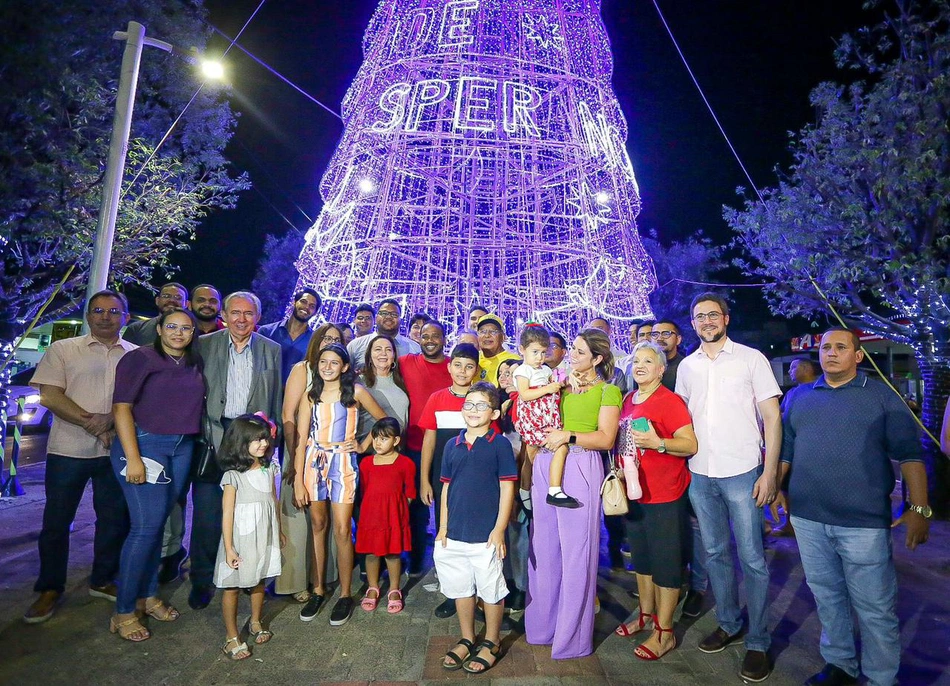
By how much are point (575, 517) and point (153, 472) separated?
8.44ft

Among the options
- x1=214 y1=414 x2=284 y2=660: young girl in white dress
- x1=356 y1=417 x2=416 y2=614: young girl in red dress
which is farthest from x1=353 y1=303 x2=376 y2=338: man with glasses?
x1=214 y1=414 x2=284 y2=660: young girl in white dress

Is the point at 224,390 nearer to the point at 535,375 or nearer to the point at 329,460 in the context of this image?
the point at 329,460

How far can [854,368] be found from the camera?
10.0 ft

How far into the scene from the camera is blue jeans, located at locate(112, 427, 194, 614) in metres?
3.42

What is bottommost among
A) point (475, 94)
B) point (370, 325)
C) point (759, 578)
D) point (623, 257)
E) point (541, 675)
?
point (541, 675)

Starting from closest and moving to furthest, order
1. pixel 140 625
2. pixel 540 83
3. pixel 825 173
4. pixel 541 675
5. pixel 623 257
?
pixel 541 675, pixel 140 625, pixel 825 173, pixel 540 83, pixel 623 257

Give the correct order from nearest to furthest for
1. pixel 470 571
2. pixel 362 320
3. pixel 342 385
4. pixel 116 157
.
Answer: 1. pixel 470 571
2. pixel 342 385
3. pixel 362 320
4. pixel 116 157

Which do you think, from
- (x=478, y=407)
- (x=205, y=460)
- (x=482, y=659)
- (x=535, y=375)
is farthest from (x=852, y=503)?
(x=205, y=460)

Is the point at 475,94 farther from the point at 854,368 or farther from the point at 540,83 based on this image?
the point at 854,368

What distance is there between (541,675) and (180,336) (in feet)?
9.71

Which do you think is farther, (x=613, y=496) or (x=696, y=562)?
(x=696, y=562)

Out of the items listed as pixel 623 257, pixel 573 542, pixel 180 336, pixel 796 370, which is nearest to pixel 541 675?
pixel 573 542

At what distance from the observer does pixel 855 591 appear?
9.50ft

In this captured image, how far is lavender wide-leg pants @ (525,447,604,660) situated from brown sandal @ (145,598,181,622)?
235 centimetres
